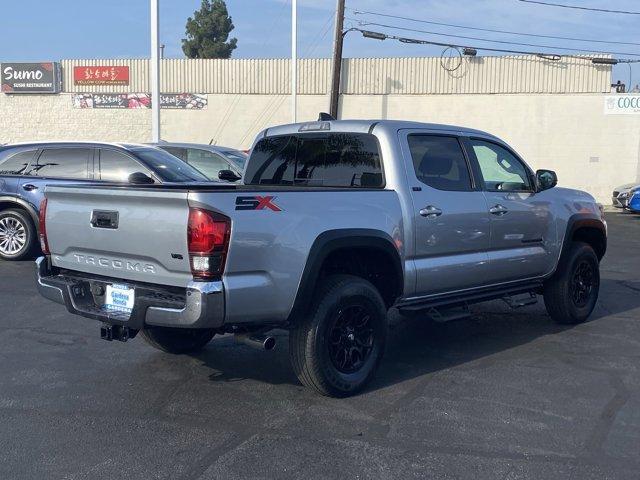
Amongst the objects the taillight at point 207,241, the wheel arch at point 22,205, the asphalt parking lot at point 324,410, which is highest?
the taillight at point 207,241

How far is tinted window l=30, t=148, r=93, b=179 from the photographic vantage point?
1138 centimetres

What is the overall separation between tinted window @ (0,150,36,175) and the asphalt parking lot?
4.60 meters

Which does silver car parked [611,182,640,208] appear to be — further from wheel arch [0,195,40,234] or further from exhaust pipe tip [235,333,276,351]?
exhaust pipe tip [235,333,276,351]

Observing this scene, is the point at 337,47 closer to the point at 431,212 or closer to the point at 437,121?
the point at 437,121

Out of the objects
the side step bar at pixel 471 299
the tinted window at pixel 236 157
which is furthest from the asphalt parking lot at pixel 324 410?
the tinted window at pixel 236 157

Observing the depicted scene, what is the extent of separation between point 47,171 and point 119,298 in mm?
7052

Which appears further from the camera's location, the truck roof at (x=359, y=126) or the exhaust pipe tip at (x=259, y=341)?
the truck roof at (x=359, y=126)

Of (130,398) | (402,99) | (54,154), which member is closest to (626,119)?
(402,99)

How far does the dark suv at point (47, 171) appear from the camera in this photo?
36.7 ft

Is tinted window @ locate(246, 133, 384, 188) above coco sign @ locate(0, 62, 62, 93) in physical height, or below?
below

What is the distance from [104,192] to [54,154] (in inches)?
275

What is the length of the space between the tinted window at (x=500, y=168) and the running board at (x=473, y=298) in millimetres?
926

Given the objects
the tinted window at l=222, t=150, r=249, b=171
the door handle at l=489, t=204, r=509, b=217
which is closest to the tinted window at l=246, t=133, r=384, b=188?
the door handle at l=489, t=204, r=509, b=217

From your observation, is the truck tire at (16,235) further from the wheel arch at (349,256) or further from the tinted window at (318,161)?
the wheel arch at (349,256)
